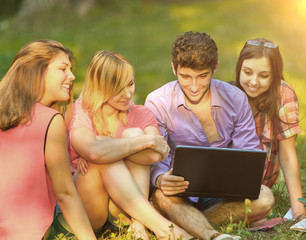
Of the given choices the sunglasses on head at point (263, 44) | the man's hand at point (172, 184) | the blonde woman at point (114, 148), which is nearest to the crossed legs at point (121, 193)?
the blonde woman at point (114, 148)

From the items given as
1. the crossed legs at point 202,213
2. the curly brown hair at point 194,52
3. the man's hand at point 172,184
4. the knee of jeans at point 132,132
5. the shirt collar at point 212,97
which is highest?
the curly brown hair at point 194,52

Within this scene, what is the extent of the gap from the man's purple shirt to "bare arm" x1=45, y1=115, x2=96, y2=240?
2.71 ft

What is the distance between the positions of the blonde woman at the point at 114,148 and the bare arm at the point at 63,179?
267mm

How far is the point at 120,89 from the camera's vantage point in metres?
3.62

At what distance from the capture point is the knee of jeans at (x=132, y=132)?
3.58 metres

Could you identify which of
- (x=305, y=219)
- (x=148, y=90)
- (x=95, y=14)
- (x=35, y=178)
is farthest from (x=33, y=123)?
(x=95, y=14)

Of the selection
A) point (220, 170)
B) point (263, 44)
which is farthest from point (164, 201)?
point (263, 44)

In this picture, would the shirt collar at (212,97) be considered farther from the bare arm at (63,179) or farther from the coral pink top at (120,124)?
the bare arm at (63,179)

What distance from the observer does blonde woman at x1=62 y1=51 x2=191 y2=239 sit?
3449 mm

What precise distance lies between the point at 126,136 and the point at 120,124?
0.59ft

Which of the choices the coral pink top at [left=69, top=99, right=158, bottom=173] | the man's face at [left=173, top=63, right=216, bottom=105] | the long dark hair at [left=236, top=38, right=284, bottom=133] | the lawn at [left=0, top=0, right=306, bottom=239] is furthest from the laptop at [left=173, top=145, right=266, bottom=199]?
the lawn at [left=0, top=0, right=306, bottom=239]

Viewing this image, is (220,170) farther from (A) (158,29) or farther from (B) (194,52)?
(A) (158,29)

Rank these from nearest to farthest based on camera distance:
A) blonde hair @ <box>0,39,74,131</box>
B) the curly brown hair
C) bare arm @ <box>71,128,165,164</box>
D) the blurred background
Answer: blonde hair @ <box>0,39,74,131</box>, bare arm @ <box>71,128,165,164</box>, the curly brown hair, the blurred background

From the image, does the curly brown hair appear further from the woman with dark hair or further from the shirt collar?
the woman with dark hair
